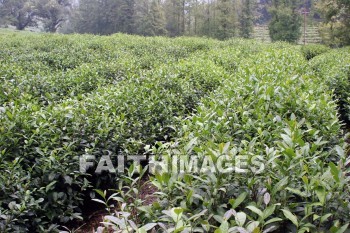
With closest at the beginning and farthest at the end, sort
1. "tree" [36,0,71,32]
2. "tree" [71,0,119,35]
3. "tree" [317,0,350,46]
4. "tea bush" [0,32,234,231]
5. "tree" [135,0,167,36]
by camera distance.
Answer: "tea bush" [0,32,234,231] → "tree" [317,0,350,46] → "tree" [135,0,167,36] → "tree" [71,0,119,35] → "tree" [36,0,71,32]

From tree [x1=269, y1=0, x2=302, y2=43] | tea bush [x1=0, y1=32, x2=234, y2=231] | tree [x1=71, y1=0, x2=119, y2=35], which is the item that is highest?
tree [x1=71, y1=0, x2=119, y2=35]

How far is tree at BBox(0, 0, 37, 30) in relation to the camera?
36.3 meters

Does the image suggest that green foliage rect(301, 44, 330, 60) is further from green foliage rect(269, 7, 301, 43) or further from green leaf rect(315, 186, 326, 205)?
green leaf rect(315, 186, 326, 205)

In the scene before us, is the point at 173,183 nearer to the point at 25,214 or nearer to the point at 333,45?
the point at 25,214

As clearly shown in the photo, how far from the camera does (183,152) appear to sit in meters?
1.74

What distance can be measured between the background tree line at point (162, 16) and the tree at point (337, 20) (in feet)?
4.81

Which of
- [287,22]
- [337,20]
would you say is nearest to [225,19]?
[287,22]

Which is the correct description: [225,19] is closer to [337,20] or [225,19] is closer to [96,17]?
[337,20]

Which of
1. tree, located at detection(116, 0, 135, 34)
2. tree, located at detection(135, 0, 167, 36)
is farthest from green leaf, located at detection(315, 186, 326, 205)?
tree, located at detection(116, 0, 135, 34)

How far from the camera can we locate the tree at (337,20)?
1435 centimetres

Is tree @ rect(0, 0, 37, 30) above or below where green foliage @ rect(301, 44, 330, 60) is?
above

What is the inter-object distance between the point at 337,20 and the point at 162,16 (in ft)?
57.4

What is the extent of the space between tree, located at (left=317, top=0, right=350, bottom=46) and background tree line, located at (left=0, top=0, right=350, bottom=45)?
4.81ft

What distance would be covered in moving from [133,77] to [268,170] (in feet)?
11.3
